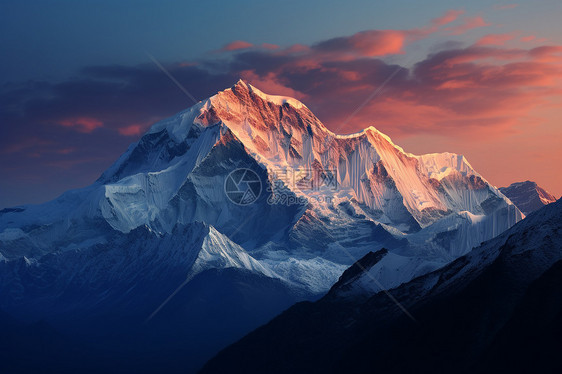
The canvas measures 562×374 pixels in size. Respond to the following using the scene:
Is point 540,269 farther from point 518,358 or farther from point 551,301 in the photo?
point 518,358

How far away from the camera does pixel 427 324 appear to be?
190 m

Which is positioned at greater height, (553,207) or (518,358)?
(553,207)

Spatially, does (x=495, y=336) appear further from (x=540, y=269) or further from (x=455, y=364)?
(x=540, y=269)

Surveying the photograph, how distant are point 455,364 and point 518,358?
15291 millimetres

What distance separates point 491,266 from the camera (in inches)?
7411

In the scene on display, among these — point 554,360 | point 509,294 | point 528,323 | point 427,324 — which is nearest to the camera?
point 554,360

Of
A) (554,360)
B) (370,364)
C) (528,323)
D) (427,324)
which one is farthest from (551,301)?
(370,364)

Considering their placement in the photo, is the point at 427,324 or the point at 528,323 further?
the point at 427,324

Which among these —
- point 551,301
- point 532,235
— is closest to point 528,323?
point 551,301

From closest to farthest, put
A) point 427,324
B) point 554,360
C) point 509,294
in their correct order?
1. point 554,360
2. point 509,294
3. point 427,324

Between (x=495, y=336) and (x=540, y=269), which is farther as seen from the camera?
(x=540, y=269)

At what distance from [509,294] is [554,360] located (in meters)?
29.3

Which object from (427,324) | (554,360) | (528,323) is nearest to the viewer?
(554,360)

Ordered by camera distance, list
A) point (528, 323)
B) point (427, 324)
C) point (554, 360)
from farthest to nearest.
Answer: point (427, 324), point (528, 323), point (554, 360)
